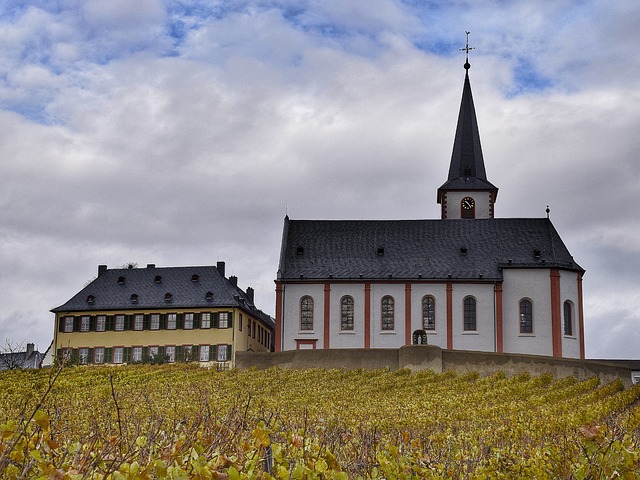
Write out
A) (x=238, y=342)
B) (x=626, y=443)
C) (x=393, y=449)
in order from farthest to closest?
(x=238, y=342), (x=626, y=443), (x=393, y=449)

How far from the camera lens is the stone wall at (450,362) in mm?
45906

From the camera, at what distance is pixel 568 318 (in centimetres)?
5659

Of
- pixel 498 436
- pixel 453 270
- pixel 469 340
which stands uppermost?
pixel 453 270

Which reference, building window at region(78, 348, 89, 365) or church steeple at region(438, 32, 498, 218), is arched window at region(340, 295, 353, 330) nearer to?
church steeple at region(438, 32, 498, 218)

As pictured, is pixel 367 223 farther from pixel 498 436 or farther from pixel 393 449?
pixel 393 449

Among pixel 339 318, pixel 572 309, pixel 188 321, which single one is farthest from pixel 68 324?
pixel 572 309

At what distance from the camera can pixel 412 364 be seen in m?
47.6

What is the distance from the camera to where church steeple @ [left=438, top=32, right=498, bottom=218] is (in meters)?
65.2

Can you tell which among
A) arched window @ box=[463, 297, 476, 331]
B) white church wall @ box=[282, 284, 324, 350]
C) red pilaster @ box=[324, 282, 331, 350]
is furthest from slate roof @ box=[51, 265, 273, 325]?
arched window @ box=[463, 297, 476, 331]

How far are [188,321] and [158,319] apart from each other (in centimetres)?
197

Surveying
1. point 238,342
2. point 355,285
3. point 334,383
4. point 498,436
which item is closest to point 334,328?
point 355,285

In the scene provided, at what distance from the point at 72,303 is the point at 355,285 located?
19056mm

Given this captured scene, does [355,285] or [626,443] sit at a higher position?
[355,285]

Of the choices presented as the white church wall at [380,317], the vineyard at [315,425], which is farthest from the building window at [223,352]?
the white church wall at [380,317]
